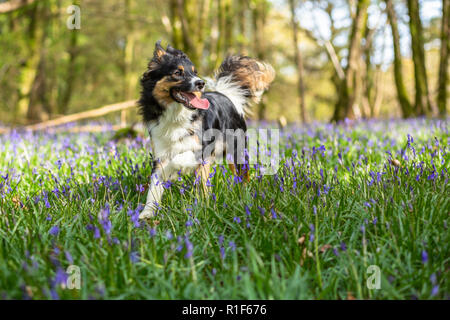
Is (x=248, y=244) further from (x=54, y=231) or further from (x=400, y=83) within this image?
(x=400, y=83)

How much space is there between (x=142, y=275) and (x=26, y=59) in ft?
35.6

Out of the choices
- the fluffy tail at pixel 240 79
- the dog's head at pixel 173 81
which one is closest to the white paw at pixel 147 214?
the dog's head at pixel 173 81

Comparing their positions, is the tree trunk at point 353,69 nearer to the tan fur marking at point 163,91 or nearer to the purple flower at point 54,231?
the tan fur marking at point 163,91

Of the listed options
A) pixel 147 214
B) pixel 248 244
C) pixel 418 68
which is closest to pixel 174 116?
pixel 147 214

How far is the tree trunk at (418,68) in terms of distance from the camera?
10972mm

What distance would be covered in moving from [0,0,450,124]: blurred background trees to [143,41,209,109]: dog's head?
393mm

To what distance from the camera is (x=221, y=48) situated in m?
16.6

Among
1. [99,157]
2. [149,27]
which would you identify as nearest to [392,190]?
[99,157]

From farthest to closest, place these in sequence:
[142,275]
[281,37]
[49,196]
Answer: [281,37]
[49,196]
[142,275]

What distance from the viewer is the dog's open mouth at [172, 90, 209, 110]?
4055 millimetres

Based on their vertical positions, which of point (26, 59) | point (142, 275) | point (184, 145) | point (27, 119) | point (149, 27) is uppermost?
point (149, 27)

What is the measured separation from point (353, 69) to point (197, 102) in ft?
21.6
